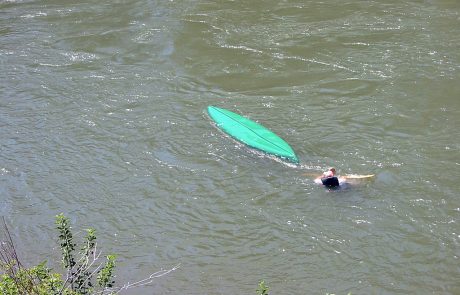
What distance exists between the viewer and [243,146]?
1170 centimetres

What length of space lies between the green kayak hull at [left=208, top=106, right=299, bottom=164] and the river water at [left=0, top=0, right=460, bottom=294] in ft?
0.60

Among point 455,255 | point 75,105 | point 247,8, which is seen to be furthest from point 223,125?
point 247,8

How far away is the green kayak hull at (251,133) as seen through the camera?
1119 centimetres

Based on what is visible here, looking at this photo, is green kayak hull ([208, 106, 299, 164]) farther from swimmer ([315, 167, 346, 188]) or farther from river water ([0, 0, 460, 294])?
swimmer ([315, 167, 346, 188])

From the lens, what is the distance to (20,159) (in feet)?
39.3

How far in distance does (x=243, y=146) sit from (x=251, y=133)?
0.29 metres

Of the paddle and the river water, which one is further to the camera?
the paddle

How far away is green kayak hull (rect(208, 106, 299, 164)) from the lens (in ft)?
36.7

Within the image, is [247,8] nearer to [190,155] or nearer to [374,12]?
[374,12]

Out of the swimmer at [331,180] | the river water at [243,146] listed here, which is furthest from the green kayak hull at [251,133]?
the swimmer at [331,180]

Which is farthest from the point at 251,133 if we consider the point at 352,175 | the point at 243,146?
the point at 352,175

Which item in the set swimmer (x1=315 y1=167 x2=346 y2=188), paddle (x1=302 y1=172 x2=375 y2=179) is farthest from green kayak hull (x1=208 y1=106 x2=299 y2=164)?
swimmer (x1=315 y1=167 x2=346 y2=188)

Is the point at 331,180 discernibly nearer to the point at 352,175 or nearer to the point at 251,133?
the point at 352,175

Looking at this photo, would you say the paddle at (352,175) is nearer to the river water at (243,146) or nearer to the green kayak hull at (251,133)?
the river water at (243,146)
